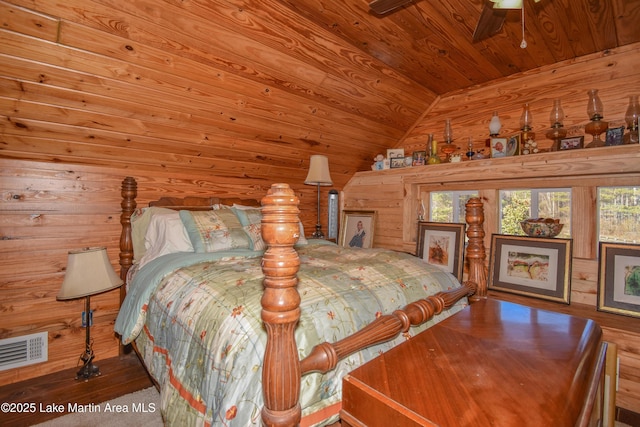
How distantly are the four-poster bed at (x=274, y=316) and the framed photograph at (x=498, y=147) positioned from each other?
123 centimetres

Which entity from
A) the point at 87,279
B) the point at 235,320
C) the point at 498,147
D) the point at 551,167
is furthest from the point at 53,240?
the point at 551,167

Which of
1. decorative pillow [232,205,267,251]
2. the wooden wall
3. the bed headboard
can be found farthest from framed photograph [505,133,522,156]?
the wooden wall

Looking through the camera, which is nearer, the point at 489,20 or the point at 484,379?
the point at 484,379

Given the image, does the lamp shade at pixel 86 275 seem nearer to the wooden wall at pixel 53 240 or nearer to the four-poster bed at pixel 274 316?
the four-poster bed at pixel 274 316

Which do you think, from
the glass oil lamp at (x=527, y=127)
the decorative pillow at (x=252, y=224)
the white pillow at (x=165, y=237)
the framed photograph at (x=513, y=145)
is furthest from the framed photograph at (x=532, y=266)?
the white pillow at (x=165, y=237)

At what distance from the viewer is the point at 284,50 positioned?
207cm

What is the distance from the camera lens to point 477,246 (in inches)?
65.1

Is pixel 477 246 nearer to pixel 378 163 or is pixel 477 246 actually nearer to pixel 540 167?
pixel 540 167

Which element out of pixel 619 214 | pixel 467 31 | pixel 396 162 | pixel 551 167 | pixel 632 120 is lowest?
pixel 619 214

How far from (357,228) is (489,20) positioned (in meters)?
2.34

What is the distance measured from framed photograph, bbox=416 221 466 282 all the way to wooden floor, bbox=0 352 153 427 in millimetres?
2413

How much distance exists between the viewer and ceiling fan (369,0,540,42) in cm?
136

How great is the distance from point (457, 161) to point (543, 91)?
0.85 metres

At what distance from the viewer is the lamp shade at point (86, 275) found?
6.02ft
